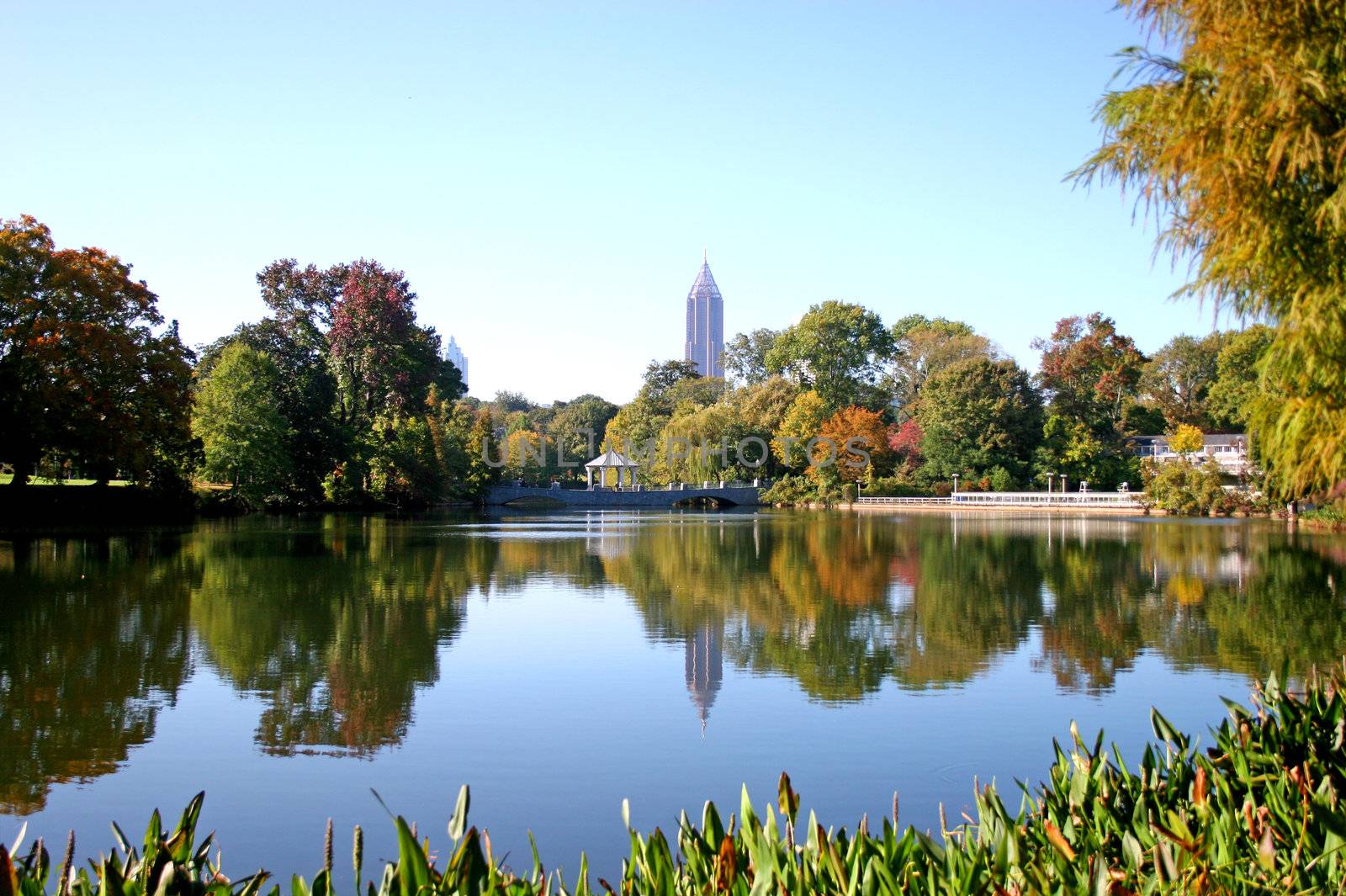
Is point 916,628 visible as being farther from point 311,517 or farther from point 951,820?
point 311,517

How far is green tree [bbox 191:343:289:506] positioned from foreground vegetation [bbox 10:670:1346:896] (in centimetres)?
4156

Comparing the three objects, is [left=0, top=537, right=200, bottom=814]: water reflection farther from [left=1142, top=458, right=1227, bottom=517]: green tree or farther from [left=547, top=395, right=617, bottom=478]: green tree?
[left=547, top=395, right=617, bottom=478]: green tree

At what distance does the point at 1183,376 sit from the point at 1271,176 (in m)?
78.3

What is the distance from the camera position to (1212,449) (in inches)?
2562

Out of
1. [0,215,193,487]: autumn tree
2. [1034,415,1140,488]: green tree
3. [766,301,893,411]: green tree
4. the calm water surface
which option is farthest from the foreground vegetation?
[766,301,893,411]: green tree

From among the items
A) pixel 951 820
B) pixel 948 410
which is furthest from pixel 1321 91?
pixel 948 410

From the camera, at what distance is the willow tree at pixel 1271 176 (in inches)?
204

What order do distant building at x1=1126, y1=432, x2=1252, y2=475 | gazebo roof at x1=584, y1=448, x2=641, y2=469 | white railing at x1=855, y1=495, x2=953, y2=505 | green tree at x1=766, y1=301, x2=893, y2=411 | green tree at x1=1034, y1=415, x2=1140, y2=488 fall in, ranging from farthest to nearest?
1. gazebo roof at x1=584, y1=448, x2=641, y2=469
2. green tree at x1=766, y1=301, x2=893, y2=411
3. green tree at x1=1034, y1=415, x2=1140, y2=488
4. white railing at x1=855, y1=495, x2=953, y2=505
5. distant building at x1=1126, y1=432, x2=1252, y2=475

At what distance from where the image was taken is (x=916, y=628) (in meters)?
13.0

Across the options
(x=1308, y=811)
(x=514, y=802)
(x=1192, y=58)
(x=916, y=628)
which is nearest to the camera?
(x=1308, y=811)

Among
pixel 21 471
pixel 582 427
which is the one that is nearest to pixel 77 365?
pixel 21 471

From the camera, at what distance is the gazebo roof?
87.2m

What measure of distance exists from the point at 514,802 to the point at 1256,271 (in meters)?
4.92

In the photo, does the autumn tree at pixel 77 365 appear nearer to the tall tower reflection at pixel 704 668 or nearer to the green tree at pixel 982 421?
the tall tower reflection at pixel 704 668
